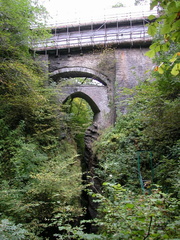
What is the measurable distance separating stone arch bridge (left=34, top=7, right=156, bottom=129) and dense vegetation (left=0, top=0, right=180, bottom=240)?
2.12 m

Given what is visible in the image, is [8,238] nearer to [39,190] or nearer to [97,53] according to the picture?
[39,190]

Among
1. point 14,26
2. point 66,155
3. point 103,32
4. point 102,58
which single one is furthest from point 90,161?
point 103,32

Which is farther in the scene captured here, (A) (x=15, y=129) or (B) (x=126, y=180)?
(A) (x=15, y=129)

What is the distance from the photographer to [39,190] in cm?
460

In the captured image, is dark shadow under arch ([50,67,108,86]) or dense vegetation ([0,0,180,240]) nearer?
dense vegetation ([0,0,180,240])

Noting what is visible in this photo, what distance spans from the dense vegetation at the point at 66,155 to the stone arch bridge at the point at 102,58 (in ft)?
6.95

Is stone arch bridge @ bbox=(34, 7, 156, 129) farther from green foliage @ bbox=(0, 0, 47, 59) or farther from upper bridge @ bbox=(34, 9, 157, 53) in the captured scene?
green foliage @ bbox=(0, 0, 47, 59)

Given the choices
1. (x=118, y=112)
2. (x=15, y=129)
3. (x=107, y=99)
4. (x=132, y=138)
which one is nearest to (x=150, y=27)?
(x=132, y=138)

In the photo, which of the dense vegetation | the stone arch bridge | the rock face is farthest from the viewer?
the stone arch bridge

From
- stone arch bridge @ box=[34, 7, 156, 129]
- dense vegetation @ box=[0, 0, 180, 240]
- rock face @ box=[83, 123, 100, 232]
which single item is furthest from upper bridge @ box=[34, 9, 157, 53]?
rock face @ box=[83, 123, 100, 232]

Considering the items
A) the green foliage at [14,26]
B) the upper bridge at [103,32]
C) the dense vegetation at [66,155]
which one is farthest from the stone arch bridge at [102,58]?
the green foliage at [14,26]

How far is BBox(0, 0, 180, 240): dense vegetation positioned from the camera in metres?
3.22

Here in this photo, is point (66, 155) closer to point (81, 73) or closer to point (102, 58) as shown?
point (81, 73)

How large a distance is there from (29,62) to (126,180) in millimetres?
5719
